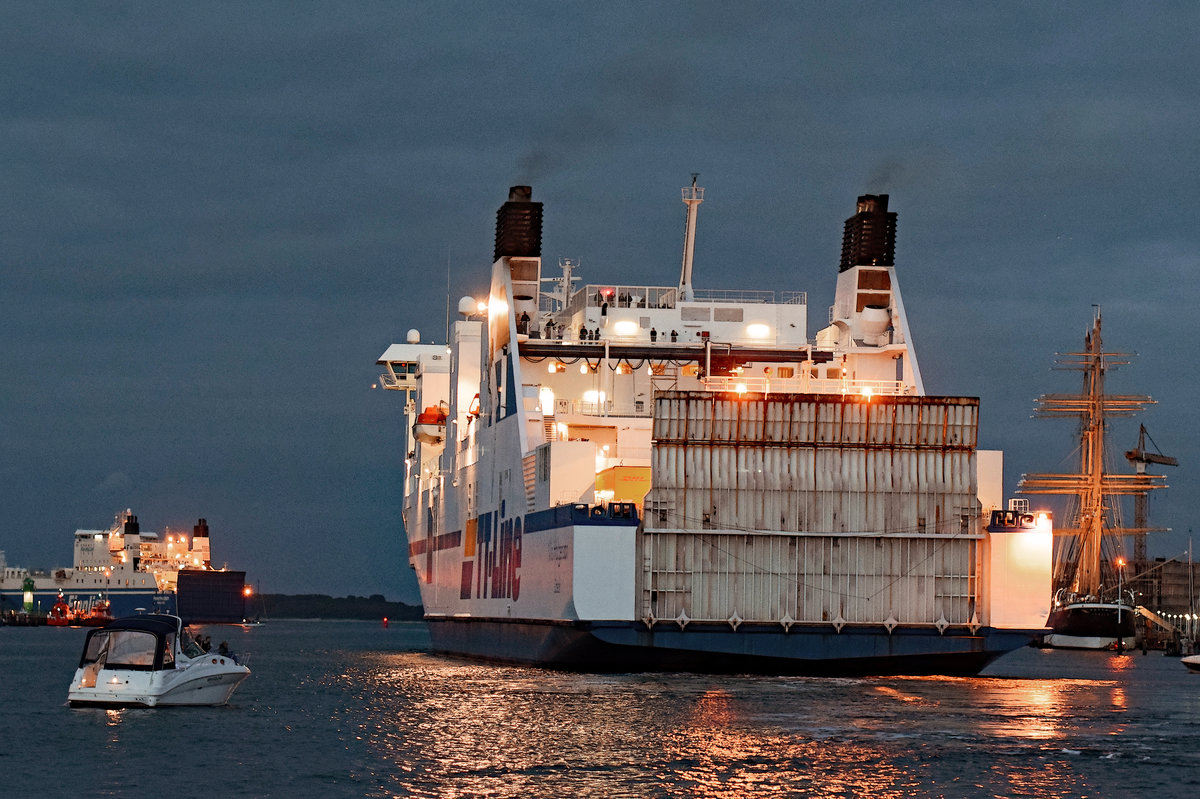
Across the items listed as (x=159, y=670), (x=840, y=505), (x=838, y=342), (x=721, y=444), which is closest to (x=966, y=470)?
(x=840, y=505)

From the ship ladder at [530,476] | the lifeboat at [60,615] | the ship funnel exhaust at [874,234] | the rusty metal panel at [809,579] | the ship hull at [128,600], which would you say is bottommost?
the lifeboat at [60,615]

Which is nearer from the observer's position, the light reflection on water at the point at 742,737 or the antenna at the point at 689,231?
the light reflection on water at the point at 742,737

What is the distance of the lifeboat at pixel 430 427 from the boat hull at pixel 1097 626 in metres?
58.1

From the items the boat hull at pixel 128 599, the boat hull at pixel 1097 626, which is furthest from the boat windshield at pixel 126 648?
the boat hull at pixel 128 599

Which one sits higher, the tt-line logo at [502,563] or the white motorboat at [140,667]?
the tt-line logo at [502,563]

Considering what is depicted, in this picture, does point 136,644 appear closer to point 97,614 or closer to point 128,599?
point 97,614

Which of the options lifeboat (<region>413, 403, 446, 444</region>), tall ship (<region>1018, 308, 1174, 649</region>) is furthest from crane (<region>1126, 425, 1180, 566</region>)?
lifeboat (<region>413, 403, 446, 444</region>)

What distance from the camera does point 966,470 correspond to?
154 feet

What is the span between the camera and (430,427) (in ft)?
247

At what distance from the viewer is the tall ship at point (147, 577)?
184500 millimetres

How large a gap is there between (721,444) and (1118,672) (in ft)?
107

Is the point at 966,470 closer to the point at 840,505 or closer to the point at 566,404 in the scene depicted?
the point at 840,505

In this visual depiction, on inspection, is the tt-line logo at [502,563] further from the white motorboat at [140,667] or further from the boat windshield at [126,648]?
the boat windshield at [126,648]

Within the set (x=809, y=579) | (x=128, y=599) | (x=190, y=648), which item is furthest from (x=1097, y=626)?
(x=128, y=599)
